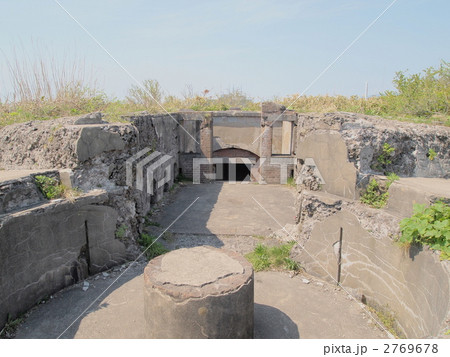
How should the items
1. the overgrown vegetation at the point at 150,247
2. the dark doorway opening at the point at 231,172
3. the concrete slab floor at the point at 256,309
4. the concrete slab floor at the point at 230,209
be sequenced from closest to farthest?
the concrete slab floor at the point at 256,309 < the overgrown vegetation at the point at 150,247 < the concrete slab floor at the point at 230,209 < the dark doorway opening at the point at 231,172

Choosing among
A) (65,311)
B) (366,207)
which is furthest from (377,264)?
(65,311)

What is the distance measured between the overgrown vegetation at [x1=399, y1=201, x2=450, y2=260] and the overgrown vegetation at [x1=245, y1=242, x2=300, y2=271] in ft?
6.87

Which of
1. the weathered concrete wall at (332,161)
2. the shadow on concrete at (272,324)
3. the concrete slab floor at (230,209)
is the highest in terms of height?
the weathered concrete wall at (332,161)

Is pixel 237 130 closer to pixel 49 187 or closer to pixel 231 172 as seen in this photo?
pixel 231 172

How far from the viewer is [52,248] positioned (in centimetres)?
434

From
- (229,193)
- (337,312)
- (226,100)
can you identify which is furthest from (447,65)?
(226,100)

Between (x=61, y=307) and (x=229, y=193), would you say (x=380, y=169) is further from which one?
(x=229, y=193)

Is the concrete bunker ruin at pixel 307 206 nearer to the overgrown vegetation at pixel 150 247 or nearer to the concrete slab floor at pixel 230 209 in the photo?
the overgrown vegetation at pixel 150 247

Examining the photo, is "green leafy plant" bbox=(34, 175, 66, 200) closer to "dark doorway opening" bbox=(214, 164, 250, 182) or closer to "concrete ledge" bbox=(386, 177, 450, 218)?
"concrete ledge" bbox=(386, 177, 450, 218)

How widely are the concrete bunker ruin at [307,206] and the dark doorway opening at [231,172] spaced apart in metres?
5.94

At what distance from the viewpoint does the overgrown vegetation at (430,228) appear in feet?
10.8

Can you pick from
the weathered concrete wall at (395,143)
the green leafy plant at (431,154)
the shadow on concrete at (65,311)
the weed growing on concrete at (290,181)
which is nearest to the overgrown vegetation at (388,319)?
the weathered concrete wall at (395,143)

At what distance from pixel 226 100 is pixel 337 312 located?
16.3 meters

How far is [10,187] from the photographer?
397 cm
